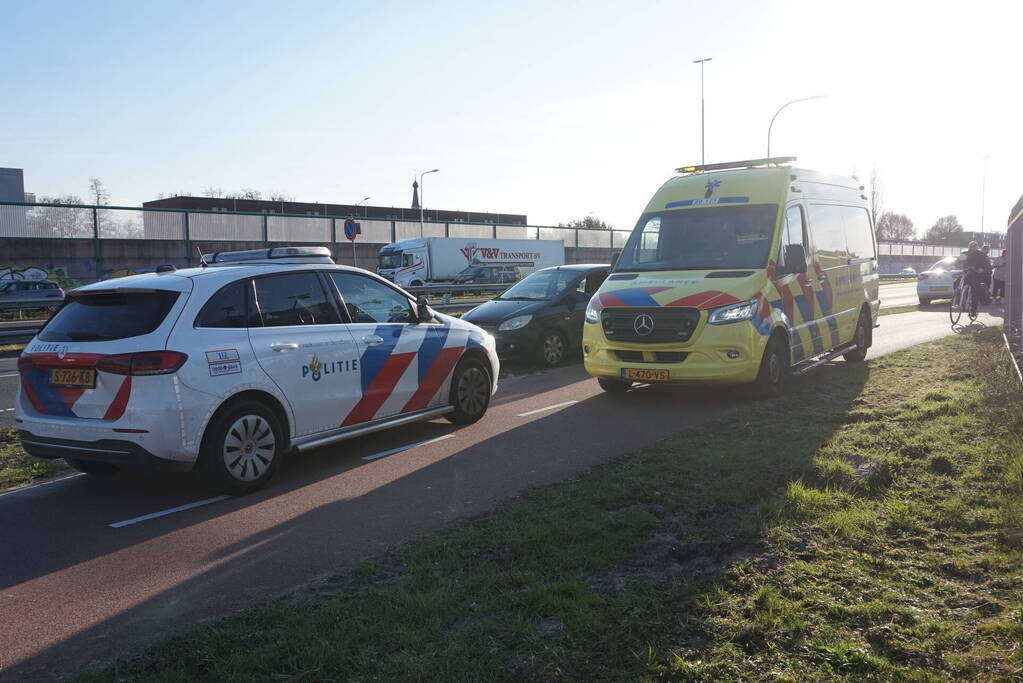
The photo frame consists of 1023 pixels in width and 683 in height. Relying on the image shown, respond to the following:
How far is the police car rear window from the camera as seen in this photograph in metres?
5.68

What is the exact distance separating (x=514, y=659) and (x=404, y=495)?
273cm

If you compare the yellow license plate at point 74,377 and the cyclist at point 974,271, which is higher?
the cyclist at point 974,271

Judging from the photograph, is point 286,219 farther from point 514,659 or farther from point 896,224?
point 896,224

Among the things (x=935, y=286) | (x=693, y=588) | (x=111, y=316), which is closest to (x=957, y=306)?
(x=935, y=286)

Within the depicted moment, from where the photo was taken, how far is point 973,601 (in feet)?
12.3

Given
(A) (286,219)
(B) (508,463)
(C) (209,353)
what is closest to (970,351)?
(B) (508,463)

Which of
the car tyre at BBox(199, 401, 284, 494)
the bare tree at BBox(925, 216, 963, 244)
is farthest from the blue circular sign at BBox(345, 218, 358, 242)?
the bare tree at BBox(925, 216, 963, 244)

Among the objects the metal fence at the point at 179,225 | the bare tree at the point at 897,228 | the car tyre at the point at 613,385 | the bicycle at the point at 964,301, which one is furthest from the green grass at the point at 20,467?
the bare tree at the point at 897,228

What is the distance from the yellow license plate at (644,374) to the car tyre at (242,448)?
415 cm

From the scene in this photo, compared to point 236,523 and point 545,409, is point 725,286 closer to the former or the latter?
point 545,409

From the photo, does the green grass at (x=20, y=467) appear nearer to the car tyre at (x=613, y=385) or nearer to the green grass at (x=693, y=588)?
the green grass at (x=693, y=588)

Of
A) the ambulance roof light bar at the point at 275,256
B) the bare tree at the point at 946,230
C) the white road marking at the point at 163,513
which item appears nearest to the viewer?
the white road marking at the point at 163,513

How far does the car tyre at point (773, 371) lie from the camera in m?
8.96

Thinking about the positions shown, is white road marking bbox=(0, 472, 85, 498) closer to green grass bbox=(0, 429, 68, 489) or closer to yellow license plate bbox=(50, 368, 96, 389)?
green grass bbox=(0, 429, 68, 489)
